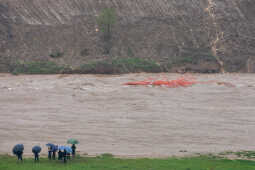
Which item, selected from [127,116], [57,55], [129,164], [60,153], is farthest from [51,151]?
[57,55]

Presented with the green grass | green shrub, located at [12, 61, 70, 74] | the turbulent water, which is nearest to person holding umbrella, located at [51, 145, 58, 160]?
the green grass

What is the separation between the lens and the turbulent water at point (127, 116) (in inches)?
628

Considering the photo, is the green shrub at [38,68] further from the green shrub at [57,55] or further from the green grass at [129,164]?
the green grass at [129,164]

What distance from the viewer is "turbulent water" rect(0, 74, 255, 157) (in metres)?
16.0

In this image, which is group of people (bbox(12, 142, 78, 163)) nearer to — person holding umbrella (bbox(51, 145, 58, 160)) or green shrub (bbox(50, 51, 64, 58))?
person holding umbrella (bbox(51, 145, 58, 160))

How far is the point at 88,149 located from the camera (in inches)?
588

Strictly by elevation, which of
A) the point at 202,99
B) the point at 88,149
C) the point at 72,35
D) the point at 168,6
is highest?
the point at 168,6

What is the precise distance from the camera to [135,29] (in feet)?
150

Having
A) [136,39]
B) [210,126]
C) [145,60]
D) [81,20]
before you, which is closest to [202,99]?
[210,126]

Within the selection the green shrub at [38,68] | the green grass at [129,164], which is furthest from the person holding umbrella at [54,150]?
the green shrub at [38,68]

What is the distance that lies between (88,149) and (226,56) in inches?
1189

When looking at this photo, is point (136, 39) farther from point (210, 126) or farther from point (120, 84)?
point (210, 126)

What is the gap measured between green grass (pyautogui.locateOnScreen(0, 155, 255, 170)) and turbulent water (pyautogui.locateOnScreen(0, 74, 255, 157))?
4.41 feet

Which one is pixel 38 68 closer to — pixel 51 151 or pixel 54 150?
pixel 51 151
